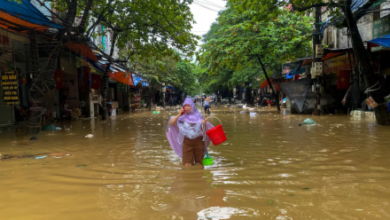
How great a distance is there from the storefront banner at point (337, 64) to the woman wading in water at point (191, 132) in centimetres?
1242

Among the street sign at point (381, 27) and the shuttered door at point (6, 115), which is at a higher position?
the street sign at point (381, 27)

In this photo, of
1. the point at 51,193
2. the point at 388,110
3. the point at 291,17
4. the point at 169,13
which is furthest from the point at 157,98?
the point at 51,193

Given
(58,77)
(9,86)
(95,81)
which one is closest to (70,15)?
(9,86)

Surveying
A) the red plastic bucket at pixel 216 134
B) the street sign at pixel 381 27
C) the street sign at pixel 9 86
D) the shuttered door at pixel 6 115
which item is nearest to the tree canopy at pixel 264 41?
the street sign at pixel 381 27

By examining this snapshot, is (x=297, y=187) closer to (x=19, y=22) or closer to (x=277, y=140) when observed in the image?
(x=277, y=140)

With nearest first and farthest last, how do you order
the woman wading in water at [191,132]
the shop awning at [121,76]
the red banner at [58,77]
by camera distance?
the woman wading in water at [191,132], the red banner at [58,77], the shop awning at [121,76]

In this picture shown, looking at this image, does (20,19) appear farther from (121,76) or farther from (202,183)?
(121,76)

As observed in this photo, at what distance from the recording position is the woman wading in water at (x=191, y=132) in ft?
16.0

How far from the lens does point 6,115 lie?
11867 millimetres

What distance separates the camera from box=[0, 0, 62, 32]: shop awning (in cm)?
793

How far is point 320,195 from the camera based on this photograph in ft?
10.9

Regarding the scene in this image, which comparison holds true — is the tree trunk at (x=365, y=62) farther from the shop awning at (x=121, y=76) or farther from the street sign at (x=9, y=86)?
the shop awning at (x=121, y=76)

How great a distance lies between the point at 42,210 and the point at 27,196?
594 millimetres

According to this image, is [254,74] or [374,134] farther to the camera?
[254,74]
